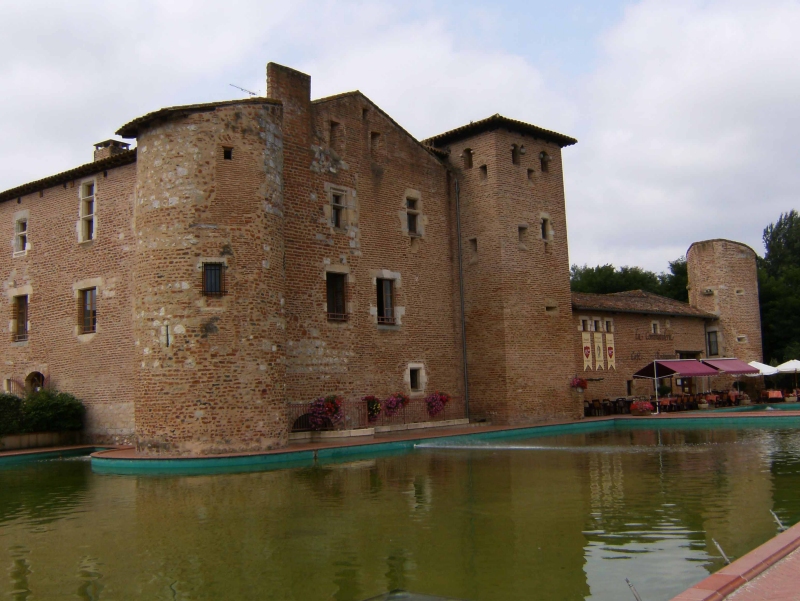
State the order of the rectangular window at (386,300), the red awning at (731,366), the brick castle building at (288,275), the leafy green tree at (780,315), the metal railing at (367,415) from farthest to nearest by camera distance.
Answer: the leafy green tree at (780,315) → the red awning at (731,366) → the rectangular window at (386,300) → the metal railing at (367,415) → the brick castle building at (288,275)

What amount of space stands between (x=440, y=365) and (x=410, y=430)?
8.71 feet

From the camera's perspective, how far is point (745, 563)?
5.51 metres

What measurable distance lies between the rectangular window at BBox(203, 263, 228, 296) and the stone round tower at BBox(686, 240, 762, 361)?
24.8 metres

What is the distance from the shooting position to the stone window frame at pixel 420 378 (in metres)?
21.6

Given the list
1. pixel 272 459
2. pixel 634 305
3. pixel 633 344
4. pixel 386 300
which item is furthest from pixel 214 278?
pixel 634 305

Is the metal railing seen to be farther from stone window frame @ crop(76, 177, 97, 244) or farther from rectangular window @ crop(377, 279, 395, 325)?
stone window frame @ crop(76, 177, 97, 244)

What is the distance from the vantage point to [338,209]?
2052 centimetres

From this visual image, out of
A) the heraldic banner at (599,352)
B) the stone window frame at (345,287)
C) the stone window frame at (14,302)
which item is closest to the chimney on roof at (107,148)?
the stone window frame at (14,302)

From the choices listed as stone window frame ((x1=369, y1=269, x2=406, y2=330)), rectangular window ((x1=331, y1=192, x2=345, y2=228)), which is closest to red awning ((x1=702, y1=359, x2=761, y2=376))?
stone window frame ((x1=369, y1=269, x2=406, y2=330))

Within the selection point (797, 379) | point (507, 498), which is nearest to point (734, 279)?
point (797, 379)

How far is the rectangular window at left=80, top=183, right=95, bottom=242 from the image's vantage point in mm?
20375

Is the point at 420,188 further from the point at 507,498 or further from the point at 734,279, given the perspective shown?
the point at 734,279

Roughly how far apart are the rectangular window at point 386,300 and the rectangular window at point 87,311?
26.1 ft

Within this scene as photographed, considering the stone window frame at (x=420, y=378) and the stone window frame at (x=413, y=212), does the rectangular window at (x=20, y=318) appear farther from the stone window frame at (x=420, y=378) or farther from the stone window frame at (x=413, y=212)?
the stone window frame at (x=413, y=212)
